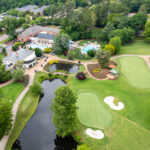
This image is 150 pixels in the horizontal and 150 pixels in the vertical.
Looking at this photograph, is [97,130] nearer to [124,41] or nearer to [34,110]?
[34,110]

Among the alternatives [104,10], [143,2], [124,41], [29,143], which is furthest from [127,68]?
[143,2]

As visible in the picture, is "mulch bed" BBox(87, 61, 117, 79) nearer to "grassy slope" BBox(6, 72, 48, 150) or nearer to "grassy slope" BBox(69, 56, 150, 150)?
"grassy slope" BBox(69, 56, 150, 150)

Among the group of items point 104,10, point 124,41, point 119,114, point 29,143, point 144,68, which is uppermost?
point 104,10

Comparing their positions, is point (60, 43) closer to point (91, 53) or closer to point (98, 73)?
point (91, 53)

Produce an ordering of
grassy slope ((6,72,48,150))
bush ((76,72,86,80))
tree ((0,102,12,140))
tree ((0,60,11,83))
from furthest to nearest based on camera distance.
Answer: bush ((76,72,86,80))
tree ((0,60,11,83))
grassy slope ((6,72,48,150))
tree ((0,102,12,140))

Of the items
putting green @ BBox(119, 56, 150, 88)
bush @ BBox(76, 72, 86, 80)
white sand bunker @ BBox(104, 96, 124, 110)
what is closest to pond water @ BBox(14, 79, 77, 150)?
white sand bunker @ BBox(104, 96, 124, 110)

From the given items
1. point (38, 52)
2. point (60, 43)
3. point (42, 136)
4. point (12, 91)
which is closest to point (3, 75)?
point (12, 91)
